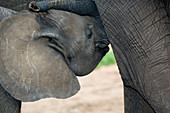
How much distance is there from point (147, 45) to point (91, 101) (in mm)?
2701

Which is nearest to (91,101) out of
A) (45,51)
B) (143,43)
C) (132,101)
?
(132,101)

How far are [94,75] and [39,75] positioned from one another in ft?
11.2

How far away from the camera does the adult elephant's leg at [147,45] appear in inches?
76.4

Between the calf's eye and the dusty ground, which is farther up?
the calf's eye

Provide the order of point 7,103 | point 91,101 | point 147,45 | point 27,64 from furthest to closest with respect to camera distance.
Answer: 1. point 91,101
2. point 7,103
3. point 27,64
4. point 147,45

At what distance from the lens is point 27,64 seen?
2.16 meters

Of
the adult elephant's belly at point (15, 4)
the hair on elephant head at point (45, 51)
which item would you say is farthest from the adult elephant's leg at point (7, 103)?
the adult elephant's belly at point (15, 4)

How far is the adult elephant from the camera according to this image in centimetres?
194

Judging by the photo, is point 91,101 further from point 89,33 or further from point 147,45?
point 147,45

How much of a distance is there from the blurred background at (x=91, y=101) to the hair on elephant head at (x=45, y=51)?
2.13m

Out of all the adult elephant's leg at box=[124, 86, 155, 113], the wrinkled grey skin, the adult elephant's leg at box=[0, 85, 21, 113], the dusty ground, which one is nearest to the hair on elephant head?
the wrinkled grey skin

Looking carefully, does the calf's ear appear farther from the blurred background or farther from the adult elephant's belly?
the blurred background

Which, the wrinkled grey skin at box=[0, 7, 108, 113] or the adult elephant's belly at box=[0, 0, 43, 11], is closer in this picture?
the wrinkled grey skin at box=[0, 7, 108, 113]

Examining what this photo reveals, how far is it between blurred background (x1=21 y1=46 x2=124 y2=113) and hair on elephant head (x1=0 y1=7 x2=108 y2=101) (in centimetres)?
213
